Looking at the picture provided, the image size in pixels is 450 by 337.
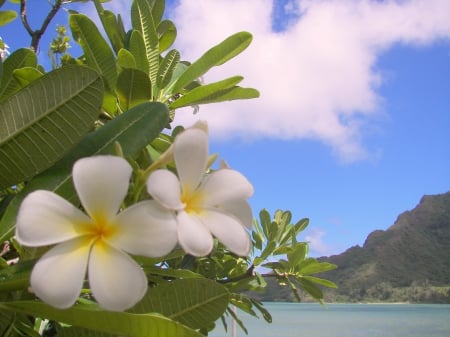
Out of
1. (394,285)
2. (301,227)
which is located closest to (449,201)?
(394,285)

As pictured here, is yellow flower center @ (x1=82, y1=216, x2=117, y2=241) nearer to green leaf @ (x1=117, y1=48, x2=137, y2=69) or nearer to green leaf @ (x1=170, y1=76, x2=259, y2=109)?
green leaf @ (x1=117, y1=48, x2=137, y2=69)

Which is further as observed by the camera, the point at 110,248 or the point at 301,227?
the point at 301,227

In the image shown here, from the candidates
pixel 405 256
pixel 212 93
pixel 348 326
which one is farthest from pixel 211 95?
pixel 405 256

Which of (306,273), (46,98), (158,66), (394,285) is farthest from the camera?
(394,285)

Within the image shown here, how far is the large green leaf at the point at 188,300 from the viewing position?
0.61m

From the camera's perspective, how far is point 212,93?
111 centimetres

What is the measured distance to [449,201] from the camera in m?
56.4

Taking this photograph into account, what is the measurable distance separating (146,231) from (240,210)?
0.13 meters

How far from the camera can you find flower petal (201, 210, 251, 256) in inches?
17.6

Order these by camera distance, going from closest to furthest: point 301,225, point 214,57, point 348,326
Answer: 1. point 214,57
2. point 301,225
3. point 348,326

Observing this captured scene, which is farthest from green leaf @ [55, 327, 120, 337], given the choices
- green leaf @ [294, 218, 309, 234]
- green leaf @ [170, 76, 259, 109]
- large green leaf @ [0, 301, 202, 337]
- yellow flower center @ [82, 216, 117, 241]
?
green leaf @ [294, 218, 309, 234]

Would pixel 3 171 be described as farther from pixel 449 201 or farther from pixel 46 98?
pixel 449 201

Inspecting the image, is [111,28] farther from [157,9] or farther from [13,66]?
[13,66]

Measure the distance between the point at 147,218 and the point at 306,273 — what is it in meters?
1.88
